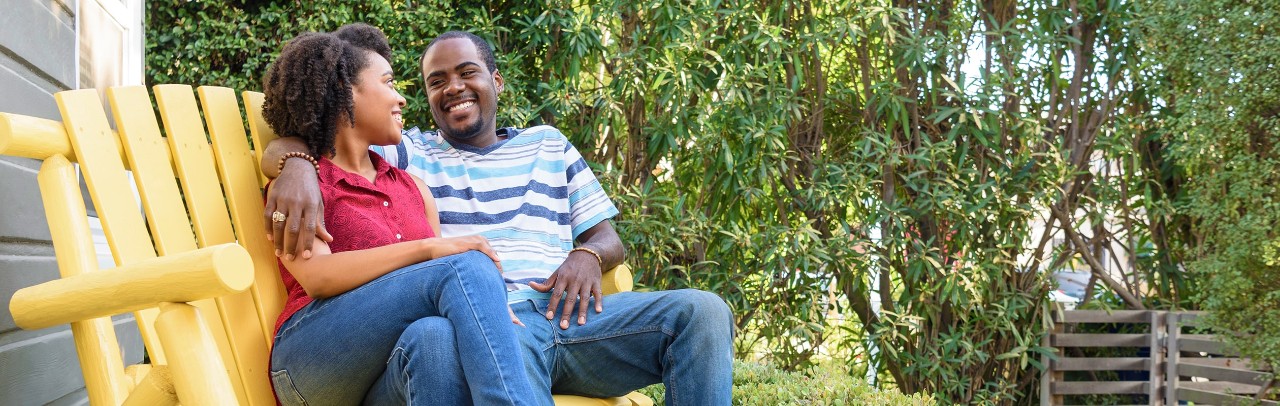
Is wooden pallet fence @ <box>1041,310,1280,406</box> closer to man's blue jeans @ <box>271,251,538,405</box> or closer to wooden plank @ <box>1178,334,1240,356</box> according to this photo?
wooden plank @ <box>1178,334,1240,356</box>

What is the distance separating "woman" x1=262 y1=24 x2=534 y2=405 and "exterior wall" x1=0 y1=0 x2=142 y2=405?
43 cm

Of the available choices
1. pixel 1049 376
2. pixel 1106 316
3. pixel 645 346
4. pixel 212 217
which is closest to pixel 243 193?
pixel 212 217

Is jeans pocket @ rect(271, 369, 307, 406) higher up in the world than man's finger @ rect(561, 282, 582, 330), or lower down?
lower down

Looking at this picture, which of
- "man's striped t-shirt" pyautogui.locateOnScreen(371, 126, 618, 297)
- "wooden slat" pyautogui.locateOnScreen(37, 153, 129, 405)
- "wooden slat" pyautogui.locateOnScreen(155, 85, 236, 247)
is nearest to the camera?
"wooden slat" pyautogui.locateOnScreen(37, 153, 129, 405)

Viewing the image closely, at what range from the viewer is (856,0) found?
3922 mm

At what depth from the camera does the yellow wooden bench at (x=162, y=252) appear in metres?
1.31

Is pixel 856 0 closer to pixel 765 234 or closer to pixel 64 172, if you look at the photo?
pixel 765 234

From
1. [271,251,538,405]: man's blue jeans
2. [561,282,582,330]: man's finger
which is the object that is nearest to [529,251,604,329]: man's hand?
[561,282,582,330]: man's finger

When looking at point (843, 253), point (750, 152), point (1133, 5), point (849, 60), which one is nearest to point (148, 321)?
point (750, 152)

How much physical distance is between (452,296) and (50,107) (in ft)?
3.46

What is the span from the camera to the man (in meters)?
1.92

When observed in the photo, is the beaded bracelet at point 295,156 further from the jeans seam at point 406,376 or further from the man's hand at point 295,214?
the jeans seam at point 406,376

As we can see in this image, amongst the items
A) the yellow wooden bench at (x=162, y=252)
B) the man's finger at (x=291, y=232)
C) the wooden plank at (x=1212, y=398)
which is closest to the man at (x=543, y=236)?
the man's finger at (x=291, y=232)

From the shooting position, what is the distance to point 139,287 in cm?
129
